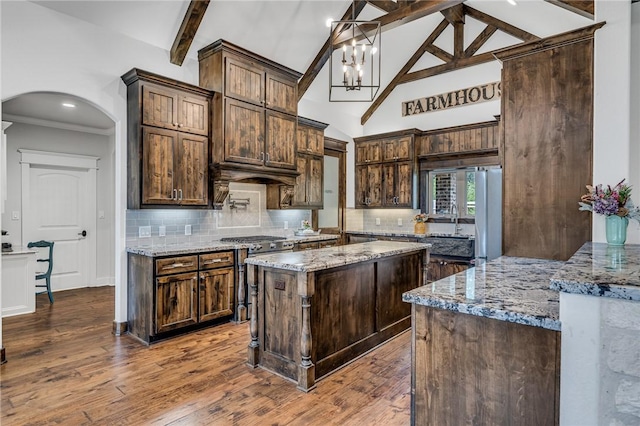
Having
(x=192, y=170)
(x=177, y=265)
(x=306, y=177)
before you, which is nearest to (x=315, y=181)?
(x=306, y=177)

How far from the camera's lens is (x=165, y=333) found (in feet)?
12.1

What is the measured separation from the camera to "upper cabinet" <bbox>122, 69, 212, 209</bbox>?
3789 mm

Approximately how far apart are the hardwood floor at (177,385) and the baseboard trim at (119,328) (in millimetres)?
105

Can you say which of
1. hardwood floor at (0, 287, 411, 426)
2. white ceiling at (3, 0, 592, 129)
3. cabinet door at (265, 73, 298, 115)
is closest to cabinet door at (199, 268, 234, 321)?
hardwood floor at (0, 287, 411, 426)

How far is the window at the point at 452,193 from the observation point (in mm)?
6047

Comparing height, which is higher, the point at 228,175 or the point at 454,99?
the point at 454,99

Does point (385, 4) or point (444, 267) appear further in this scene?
point (444, 267)

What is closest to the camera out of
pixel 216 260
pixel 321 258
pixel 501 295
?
pixel 501 295

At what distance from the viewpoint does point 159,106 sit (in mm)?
3906

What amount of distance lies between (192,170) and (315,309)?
2395mm

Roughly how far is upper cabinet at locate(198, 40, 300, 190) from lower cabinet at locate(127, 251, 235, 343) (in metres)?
1.12

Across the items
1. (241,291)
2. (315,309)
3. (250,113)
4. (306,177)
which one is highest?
(250,113)

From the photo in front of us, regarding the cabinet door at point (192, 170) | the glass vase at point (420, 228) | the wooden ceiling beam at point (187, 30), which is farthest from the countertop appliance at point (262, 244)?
the glass vase at point (420, 228)

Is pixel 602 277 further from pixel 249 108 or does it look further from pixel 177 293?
pixel 249 108
